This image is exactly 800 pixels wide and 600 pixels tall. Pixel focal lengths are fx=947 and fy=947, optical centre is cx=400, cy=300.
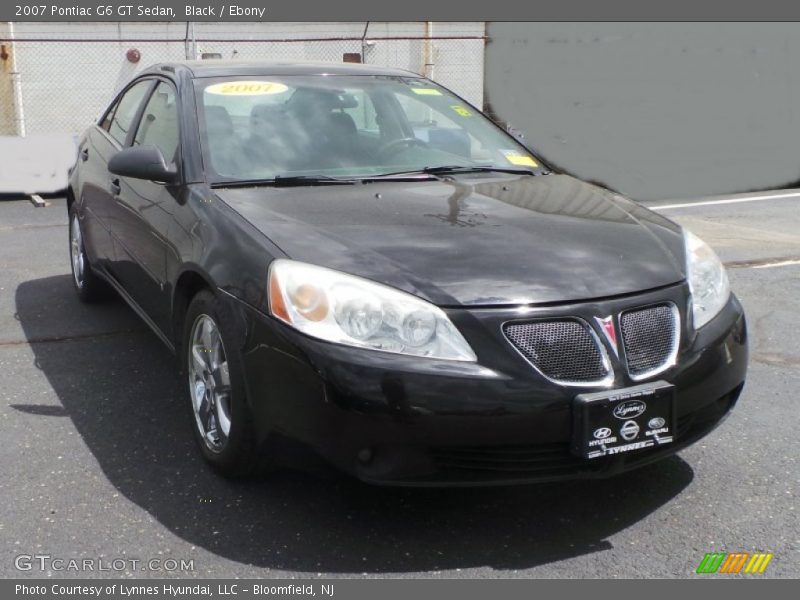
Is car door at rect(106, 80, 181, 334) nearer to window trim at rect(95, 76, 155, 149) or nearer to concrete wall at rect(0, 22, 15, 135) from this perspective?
window trim at rect(95, 76, 155, 149)

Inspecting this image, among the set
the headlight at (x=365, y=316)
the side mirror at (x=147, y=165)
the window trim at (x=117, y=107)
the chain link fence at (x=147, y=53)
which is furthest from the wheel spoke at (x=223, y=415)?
the chain link fence at (x=147, y=53)

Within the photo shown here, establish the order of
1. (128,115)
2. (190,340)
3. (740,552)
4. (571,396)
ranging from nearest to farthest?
(571,396)
(740,552)
(190,340)
(128,115)

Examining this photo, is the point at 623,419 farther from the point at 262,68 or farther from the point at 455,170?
the point at 262,68

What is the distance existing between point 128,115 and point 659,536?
3.61 m

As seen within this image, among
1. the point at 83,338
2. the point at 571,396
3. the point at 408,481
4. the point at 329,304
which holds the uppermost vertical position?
the point at 329,304

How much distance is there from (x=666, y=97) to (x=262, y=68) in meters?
11.2

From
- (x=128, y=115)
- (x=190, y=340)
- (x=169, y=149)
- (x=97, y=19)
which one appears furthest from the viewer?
(x=97, y=19)

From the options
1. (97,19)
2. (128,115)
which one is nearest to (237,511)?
(128,115)

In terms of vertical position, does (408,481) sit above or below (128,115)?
below

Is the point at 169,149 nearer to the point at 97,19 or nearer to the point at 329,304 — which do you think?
the point at 329,304

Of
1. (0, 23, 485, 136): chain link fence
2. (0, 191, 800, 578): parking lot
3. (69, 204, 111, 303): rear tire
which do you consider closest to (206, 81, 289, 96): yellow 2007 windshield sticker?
(0, 191, 800, 578): parking lot

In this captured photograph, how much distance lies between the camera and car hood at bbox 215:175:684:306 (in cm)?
301

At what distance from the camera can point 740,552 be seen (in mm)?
3051

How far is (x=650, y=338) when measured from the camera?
10.0 ft
